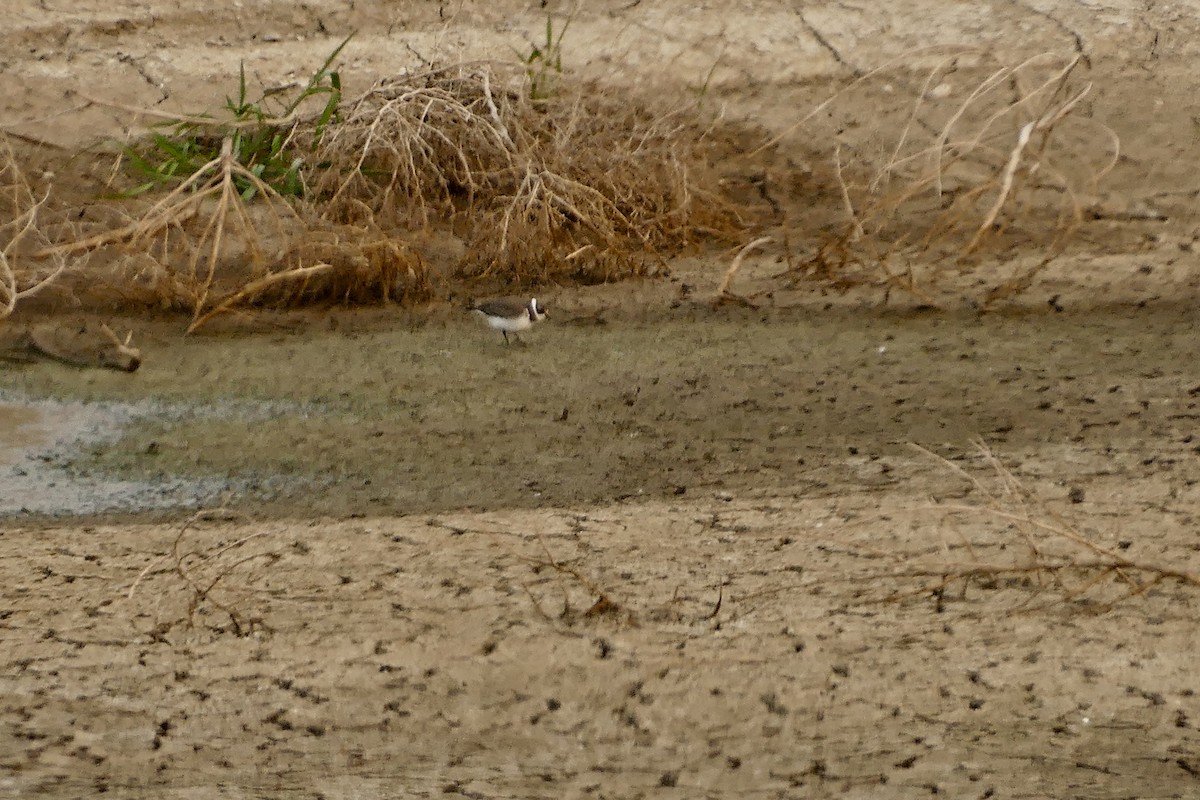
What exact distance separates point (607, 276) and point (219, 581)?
144 inches

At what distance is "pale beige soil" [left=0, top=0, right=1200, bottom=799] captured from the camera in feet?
11.4

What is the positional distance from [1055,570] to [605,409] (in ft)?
7.21

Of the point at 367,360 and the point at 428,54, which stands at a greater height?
the point at 428,54

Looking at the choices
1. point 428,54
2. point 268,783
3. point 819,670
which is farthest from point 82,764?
point 428,54

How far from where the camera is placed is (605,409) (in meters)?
5.74

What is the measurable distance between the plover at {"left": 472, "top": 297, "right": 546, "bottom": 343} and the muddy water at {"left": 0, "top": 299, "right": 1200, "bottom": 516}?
0.40 feet

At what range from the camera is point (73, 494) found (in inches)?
202

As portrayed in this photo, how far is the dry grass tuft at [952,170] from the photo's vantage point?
23.5ft

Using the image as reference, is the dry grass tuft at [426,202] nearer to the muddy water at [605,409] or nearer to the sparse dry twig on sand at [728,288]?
the muddy water at [605,409]

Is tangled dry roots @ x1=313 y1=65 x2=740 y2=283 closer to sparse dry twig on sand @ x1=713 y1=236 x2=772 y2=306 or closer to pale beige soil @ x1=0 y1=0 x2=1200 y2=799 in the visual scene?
pale beige soil @ x1=0 y1=0 x2=1200 y2=799

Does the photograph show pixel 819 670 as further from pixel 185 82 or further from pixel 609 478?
pixel 185 82

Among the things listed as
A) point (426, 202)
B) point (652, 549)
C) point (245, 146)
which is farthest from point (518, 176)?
point (652, 549)

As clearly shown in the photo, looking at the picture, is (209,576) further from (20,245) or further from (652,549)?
(20,245)

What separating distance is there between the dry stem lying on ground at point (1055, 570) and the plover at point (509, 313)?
2.91m
